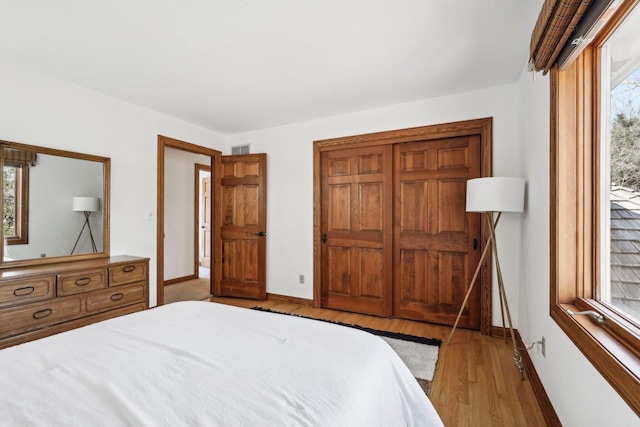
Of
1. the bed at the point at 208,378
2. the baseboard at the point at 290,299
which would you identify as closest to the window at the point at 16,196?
the bed at the point at 208,378

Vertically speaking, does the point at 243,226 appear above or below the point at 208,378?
above

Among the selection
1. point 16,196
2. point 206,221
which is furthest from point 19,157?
point 206,221

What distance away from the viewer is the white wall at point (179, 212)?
507 cm

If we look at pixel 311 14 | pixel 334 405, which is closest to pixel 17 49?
pixel 311 14

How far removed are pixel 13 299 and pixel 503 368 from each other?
372 centimetres

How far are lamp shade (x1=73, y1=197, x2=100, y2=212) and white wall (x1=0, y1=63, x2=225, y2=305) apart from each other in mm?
137

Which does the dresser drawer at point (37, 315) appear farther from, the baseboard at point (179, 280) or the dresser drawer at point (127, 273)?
the baseboard at point (179, 280)

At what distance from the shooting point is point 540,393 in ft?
6.10

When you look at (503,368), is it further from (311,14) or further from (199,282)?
(199,282)

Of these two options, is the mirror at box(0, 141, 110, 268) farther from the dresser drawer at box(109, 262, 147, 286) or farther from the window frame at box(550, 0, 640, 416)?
the window frame at box(550, 0, 640, 416)

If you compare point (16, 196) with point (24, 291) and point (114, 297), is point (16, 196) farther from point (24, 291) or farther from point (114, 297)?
point (114, 297)

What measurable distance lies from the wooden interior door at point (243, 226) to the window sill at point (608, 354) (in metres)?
3.37

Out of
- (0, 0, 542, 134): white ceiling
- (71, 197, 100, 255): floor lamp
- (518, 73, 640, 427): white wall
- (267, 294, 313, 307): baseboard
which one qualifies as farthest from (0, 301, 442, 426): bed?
(267, 294, 313, 307): baseboard

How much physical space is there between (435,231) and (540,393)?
1.64m
